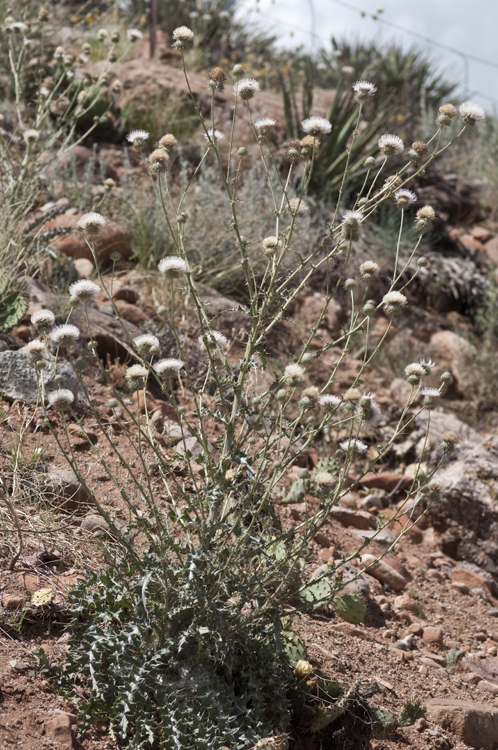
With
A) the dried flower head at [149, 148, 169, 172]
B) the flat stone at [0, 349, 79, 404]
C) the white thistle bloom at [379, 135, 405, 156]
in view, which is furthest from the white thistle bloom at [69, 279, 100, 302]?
the flat stone at [0, 349, 79, 404]

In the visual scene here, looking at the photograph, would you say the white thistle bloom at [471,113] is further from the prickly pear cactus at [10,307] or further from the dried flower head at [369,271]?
the prickly pear cactus at [10,307]

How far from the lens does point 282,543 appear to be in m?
2.52

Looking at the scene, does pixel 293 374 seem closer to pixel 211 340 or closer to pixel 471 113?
pixel 211 340

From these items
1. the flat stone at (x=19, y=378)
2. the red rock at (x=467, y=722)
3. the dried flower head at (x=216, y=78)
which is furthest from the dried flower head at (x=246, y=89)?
the red rock at (x=467, y=722)

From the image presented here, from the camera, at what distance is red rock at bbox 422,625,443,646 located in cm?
294

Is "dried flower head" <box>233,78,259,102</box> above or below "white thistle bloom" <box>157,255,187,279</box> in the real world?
above

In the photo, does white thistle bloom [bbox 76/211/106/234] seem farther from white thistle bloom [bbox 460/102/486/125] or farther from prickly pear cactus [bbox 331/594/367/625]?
prickly pear cactus [bbox 331/594/367/625]

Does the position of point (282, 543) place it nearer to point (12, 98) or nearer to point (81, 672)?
point (81, 672)

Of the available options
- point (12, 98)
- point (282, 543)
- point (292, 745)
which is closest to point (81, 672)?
point (292, 745)

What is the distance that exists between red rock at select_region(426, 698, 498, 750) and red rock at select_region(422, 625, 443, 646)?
1.76ft

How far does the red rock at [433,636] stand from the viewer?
2941mm

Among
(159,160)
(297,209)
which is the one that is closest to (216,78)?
(159,160)

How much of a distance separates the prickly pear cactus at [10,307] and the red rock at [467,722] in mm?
2419

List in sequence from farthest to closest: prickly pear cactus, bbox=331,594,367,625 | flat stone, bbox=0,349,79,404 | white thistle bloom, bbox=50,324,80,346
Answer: flat stone, bbox=0,349,79,404, prickly pear cactus, bbox=331,594,367,625, white thistle bloom, bbox=50,324,80,346
